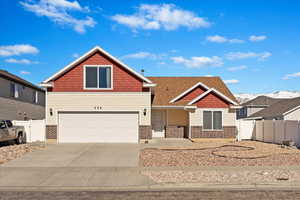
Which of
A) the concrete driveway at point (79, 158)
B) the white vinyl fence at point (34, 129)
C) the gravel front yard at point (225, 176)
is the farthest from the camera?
A: the white vinyl fence at point (34, 129)

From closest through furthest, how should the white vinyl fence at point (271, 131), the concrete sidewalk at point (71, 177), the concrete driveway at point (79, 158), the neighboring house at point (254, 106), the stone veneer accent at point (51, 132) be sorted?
the concrete sidewalk at point (71, 177) < the concrete driveway at point (79, 158) < the white vinyl fence at point (271, 131) < the stone veneer accent at point (51, 132) < the neighboring house at point (254, 106)

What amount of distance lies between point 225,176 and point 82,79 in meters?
13.9

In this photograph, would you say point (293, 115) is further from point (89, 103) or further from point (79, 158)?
point (79, 158)

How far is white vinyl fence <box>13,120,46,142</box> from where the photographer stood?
22.5 metres

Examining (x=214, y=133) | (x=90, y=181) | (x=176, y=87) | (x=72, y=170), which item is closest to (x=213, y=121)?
(x=214, y=133)

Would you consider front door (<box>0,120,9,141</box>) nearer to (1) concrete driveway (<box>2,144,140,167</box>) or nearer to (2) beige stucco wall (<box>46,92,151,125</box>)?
(2) beige stucco wall (<box>46,92,151,125</box>)

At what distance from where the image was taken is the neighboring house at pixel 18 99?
83.6ft

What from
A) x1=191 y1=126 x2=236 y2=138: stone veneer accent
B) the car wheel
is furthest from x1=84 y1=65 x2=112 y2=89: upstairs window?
x1=191 y1=126 x2=236 y2=138: stone veneer accent

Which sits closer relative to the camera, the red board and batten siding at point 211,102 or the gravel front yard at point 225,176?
the gravel front yard at point 225,176

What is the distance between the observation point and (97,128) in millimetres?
21594

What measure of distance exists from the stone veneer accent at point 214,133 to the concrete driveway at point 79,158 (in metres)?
7.39

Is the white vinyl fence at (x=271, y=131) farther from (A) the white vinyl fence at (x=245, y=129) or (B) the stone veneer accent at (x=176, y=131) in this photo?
(B) the stone veneer accent at (x=176, y=131)

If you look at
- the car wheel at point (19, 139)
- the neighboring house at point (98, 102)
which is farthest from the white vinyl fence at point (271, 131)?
the car wheel at point (19, 139)

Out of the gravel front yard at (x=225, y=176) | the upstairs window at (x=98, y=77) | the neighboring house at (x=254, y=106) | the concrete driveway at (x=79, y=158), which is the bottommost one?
the concrete driveway at (x=79, y=158)
